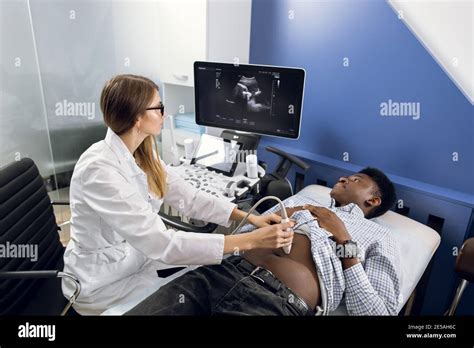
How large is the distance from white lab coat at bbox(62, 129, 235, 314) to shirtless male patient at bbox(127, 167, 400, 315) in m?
0.12

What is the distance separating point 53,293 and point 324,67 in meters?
1.74

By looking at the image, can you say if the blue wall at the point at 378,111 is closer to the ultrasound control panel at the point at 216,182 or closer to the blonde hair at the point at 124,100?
the ultrasound control panel at the point at 216,182

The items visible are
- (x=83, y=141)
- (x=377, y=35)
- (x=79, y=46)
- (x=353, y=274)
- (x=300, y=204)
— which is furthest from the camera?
(x=83, y=141)

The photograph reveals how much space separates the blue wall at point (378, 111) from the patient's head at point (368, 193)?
10.0 inches

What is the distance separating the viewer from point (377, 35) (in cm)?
171

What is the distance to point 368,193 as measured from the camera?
4.94 feet

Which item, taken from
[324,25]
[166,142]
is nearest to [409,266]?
[324,25]

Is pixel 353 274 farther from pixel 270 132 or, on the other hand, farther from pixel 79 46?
pixel 79 46

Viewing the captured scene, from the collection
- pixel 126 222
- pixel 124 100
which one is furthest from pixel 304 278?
pixel 124 100

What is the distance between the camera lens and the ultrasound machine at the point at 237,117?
1.66 metres

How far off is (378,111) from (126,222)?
1430 millimetres

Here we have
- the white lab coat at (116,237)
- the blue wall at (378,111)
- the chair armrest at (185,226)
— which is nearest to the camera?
the white lab coat at (116,237)

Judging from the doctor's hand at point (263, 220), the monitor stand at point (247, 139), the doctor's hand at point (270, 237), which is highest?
the monitor stand at point (247, 139)

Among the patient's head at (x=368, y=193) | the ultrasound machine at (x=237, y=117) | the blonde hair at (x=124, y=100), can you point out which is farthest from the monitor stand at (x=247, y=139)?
the blonde hair at (x=124, y=100)
